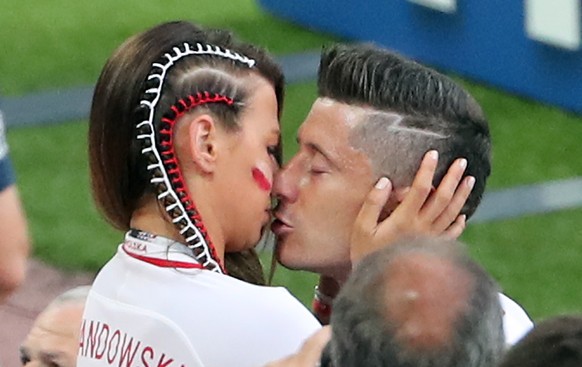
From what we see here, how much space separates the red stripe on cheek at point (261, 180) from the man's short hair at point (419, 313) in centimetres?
89

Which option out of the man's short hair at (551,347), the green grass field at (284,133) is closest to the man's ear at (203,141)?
the man's short hair at (551,347)

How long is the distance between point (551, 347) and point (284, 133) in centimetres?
571

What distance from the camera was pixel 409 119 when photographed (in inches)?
93.3

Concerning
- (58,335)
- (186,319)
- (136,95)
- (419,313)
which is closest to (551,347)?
(419,313)

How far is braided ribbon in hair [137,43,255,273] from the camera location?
217cm

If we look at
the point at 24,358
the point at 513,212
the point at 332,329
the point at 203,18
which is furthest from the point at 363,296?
the point at 203,18

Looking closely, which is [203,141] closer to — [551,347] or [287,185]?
[287,185]

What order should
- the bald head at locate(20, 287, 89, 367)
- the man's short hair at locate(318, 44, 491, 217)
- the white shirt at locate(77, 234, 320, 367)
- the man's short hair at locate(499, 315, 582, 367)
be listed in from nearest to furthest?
the man's short hair at locate(499, 315, 582, 367) → the white shirt at locate(77, 234, 320, 367) → the man's short hair at locate(318, 44, 491, 217) → the bald head at locate(20, 287, 89, 367)

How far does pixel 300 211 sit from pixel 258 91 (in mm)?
266

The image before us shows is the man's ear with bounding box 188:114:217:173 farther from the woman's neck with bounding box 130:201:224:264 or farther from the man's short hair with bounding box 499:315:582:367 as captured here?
the man's short hair with bounding box 499:315:582:367

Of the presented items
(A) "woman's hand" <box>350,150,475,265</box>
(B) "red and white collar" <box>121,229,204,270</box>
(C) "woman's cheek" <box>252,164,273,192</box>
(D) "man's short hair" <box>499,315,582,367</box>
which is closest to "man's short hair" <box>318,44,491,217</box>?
(A) "woman's hand" <box>350,150,475,265</box>

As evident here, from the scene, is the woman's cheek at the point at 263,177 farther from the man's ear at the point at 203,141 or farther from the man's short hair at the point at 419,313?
the man's short hair at the point at 419,313

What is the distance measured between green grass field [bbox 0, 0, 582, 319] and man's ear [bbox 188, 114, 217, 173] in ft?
10.7

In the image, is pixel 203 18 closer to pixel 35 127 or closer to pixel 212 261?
pixel 35 127
